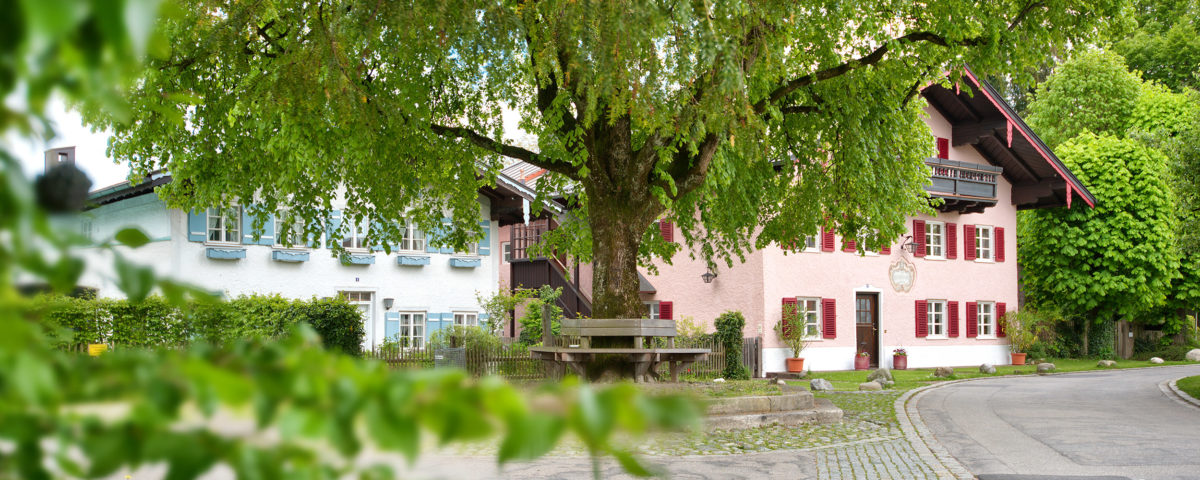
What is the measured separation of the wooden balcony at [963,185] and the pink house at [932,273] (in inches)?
1.9

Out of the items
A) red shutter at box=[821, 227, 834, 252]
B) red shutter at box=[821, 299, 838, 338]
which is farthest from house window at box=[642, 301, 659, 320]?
red shutter at box=[821, 227, 834, 252]

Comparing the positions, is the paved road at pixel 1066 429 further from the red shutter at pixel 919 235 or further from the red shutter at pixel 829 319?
the red shutter at pixel 919 235

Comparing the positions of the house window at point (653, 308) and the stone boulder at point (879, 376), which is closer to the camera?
the stone boulder at point (879, 376)

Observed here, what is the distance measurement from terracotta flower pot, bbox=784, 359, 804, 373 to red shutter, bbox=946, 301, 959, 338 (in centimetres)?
758

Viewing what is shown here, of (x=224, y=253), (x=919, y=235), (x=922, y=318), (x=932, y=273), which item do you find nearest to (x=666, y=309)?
(x=922, y=318)

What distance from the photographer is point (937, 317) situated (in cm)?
3116

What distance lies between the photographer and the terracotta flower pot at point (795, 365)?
25797 millimetres

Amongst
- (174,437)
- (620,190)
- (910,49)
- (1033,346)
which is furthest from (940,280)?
(174,437)

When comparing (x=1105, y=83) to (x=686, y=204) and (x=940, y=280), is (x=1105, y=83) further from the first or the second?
(x=686, y=204)

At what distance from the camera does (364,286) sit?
2473 centimetres

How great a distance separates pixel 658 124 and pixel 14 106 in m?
9.45

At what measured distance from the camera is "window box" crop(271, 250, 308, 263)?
75.9ft

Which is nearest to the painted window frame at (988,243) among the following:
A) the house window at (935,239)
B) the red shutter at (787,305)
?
the house window at (935,239)

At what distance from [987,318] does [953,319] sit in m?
2.20
